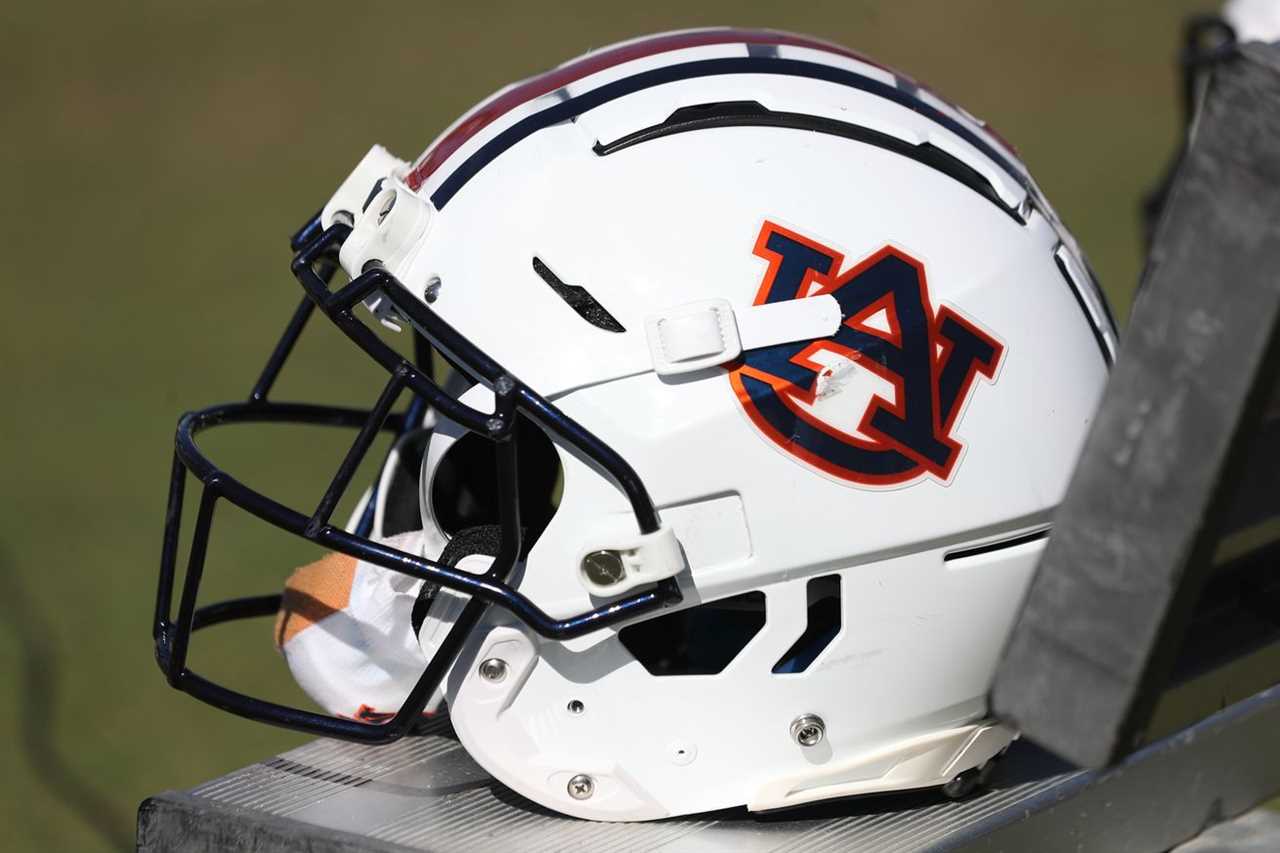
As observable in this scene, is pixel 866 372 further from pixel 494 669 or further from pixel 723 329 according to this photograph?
pixel 494 669

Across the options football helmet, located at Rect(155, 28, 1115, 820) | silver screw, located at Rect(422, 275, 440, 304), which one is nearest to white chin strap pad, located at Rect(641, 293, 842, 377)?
football helmet, located at Rect(155, 28, 1115, 820)

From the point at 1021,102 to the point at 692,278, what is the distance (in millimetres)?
5645

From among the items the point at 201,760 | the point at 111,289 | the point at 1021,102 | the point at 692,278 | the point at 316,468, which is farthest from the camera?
the point at 1021,102

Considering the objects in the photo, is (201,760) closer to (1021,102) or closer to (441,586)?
(441,586)

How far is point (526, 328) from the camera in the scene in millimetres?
1606

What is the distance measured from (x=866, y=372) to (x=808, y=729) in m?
0.41

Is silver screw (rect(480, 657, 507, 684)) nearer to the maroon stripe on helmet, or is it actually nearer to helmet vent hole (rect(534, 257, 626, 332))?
helmet vent hole (rect(534, 257, 626, 332))

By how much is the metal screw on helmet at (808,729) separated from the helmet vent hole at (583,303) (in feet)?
1.57

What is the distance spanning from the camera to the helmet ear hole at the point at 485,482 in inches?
78.1

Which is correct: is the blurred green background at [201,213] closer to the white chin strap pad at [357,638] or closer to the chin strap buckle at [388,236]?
the white chin strap pad at [357,638]

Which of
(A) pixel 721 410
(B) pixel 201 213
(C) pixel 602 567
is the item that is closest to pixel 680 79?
(A) pixel 721 410

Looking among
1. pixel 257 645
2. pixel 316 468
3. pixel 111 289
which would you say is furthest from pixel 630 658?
pixel 111 289

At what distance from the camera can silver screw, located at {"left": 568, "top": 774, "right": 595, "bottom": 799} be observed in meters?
1.72

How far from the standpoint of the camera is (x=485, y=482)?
2062 millimetres
